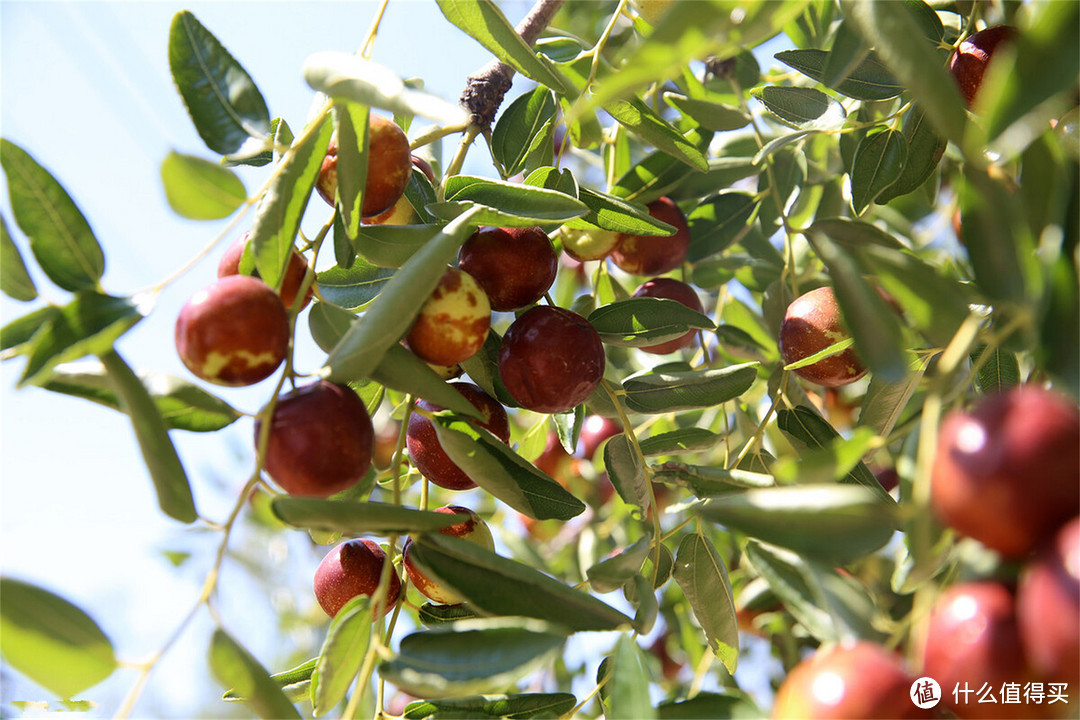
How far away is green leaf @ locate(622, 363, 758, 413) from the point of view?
135cm

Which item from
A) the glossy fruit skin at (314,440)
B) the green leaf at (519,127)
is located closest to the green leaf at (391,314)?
the glossy fruit skin at (314,440)

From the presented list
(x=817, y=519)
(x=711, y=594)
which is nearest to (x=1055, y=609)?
(x=817, y=519)

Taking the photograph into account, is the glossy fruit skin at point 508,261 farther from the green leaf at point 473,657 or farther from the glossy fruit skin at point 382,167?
the green leaf at point 473,657

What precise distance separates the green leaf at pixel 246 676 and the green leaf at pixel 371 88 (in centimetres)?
63

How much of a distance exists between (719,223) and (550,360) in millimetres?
724

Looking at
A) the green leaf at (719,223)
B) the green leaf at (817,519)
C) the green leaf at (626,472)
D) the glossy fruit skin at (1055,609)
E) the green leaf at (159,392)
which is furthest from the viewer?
the green leaf at (719,223)

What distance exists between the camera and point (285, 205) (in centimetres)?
105

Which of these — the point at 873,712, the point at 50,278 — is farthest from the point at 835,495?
the point at 50,278

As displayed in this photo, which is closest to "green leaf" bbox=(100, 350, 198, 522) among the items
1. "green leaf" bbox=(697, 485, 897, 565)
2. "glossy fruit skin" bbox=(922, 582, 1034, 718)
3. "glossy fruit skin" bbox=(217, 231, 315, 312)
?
"glossy fruit skin" bbox=(217, 231, 315, 312)

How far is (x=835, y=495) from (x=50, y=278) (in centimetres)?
98

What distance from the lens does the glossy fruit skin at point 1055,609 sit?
662 mm

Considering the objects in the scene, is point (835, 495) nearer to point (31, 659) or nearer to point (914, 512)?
point (914, 512)

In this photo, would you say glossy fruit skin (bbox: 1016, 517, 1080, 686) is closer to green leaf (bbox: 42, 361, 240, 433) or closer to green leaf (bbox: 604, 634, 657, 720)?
green leaf (bbox: 604, 634, 657, 720)

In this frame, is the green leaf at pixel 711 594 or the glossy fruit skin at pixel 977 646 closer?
the glossy fruit skin at pixel 977 646
